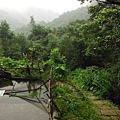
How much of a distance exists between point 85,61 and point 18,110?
331 inches

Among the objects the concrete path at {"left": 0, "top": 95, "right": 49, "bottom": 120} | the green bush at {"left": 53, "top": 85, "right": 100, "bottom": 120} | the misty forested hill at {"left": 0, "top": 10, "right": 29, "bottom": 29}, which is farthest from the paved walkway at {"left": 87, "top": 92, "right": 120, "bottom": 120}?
the misty forested hill at {"left": 0, "top": 10, "right": 29, "bottom": 29}

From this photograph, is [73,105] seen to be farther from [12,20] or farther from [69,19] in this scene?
[12,20]

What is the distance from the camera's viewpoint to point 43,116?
17.0ft

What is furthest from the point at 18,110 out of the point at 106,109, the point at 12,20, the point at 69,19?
the point at 12,20

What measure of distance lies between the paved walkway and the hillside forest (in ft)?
1.00

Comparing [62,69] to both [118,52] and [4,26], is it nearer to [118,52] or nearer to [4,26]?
[118,52]

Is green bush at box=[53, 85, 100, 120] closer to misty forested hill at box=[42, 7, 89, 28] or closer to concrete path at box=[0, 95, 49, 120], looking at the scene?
concrete path at box=[0, 95, 49, 120]

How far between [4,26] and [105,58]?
13414 mm

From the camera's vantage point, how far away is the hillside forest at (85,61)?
623cm

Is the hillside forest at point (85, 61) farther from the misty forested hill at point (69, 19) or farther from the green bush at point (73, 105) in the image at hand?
the misty forested hill at point (69, 19)

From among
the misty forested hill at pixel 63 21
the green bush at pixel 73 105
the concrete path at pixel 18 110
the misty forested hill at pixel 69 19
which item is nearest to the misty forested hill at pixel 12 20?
the misty forested hill at pixel 63 21

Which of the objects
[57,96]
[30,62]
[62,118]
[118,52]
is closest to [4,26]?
[30,62]

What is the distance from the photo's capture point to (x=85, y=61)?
1314 centimetres

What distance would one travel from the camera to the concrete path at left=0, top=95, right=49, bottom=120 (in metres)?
5.08
